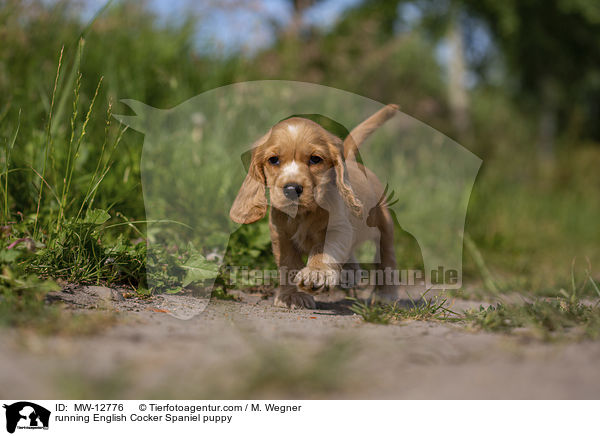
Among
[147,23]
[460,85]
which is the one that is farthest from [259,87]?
[460,85]

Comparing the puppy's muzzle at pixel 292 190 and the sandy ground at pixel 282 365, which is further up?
the puppy's muzzle at pixel 292 190

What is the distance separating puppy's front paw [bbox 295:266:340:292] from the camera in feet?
8.20

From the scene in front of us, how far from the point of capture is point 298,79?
6.90 metres

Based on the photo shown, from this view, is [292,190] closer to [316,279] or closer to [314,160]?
[314,160]

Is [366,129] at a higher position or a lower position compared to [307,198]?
higher

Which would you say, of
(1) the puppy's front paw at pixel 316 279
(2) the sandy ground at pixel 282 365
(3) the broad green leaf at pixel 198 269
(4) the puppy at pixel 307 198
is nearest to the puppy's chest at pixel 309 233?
(4) the puppy at pixel 307 198

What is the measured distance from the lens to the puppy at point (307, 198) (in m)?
2.45

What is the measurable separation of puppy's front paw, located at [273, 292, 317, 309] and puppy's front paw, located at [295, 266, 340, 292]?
38 cm

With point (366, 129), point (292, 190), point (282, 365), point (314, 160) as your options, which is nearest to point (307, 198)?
point (292, 190)

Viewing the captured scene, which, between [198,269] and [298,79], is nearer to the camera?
[198,269]
